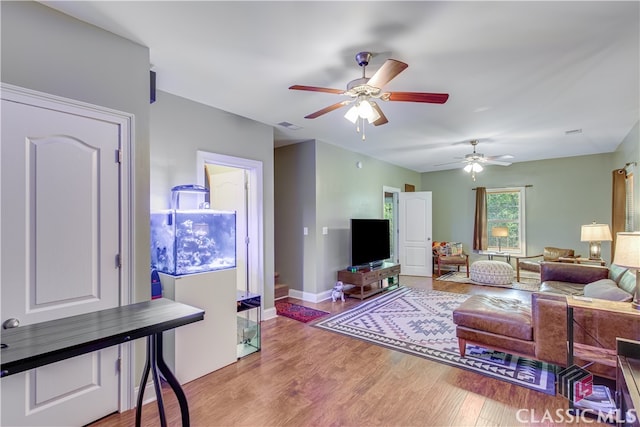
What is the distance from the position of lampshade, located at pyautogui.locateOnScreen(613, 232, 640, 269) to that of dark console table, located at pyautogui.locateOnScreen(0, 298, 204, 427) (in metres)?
2.84

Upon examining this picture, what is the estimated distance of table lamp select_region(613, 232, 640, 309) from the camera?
81.4 inches

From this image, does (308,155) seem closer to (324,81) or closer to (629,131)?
(324,81)

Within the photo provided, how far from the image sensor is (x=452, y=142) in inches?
203

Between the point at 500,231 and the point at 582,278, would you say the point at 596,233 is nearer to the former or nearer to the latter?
the point at 582,278

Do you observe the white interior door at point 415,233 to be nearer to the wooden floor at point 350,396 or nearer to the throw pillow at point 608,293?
the throw pillow at point 608,293

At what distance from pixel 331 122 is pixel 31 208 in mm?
3166

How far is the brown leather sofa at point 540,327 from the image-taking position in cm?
221

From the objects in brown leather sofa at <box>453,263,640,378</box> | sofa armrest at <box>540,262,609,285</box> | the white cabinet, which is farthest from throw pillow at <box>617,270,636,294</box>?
the white cabinet

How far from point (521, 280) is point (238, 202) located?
6064mm

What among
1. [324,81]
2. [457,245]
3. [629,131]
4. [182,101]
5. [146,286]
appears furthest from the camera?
[457,245]

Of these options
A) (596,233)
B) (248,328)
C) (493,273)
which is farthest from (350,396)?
(493,273)

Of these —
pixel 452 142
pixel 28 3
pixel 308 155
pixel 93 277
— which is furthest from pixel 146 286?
pixel 452 142

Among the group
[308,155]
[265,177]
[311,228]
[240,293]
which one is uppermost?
[308,155]

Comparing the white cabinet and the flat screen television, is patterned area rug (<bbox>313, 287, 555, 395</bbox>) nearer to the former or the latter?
the flat screen television
